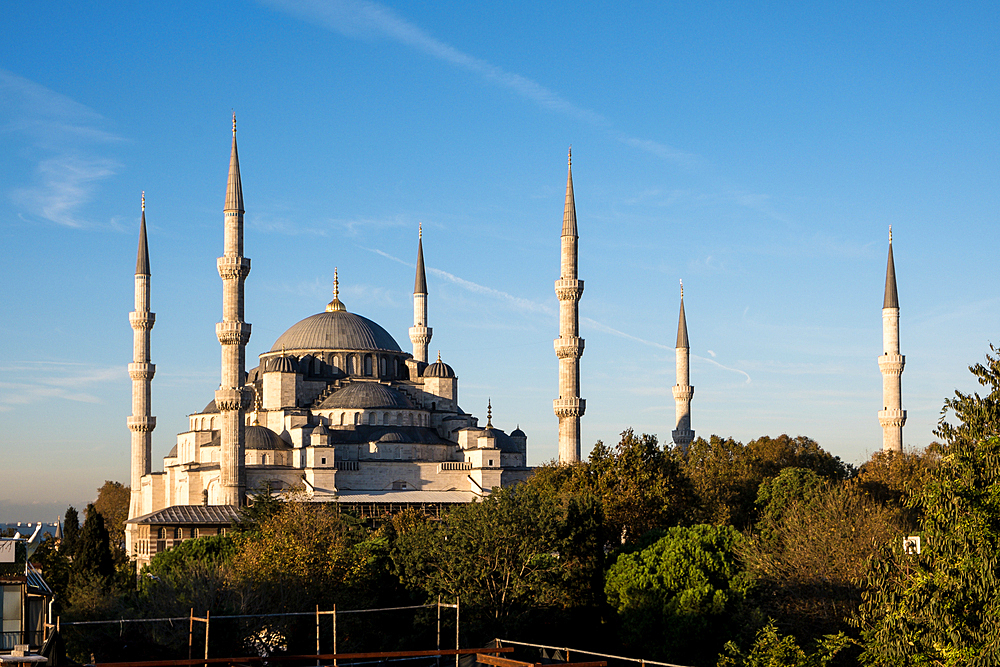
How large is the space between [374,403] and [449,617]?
80.0ft

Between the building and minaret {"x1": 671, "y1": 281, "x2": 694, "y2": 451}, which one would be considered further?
minaret {"x1": 671, "y1": 281, "x2": 694, "y2": 451}

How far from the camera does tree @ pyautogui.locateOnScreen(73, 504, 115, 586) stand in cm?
3176

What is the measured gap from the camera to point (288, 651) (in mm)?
23812

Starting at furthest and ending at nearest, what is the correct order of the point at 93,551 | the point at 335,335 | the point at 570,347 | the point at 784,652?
the point at 335,335 → the point at 570,347 → the point at 93,551 → the point at 784,652

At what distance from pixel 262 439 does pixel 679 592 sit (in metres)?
23.9

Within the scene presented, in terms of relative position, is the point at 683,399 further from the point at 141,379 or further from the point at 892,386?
the point at 141,379

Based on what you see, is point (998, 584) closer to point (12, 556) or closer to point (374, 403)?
point (12, 556)

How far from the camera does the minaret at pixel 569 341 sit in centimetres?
4356

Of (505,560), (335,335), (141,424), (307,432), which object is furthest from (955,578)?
(335,335)

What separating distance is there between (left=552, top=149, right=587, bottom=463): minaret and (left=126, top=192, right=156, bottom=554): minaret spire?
1618 centimetres

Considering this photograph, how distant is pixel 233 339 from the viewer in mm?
40844

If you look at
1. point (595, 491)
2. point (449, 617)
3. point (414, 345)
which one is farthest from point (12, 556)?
point (414, 345)

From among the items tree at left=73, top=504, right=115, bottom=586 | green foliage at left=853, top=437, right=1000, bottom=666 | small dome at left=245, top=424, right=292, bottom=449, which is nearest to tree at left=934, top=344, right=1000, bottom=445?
green foliage at left=853, top=437, right=1000, bottom=666

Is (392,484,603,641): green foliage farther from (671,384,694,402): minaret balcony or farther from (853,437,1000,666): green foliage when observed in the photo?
(671,384,694,402): minaret balcony
